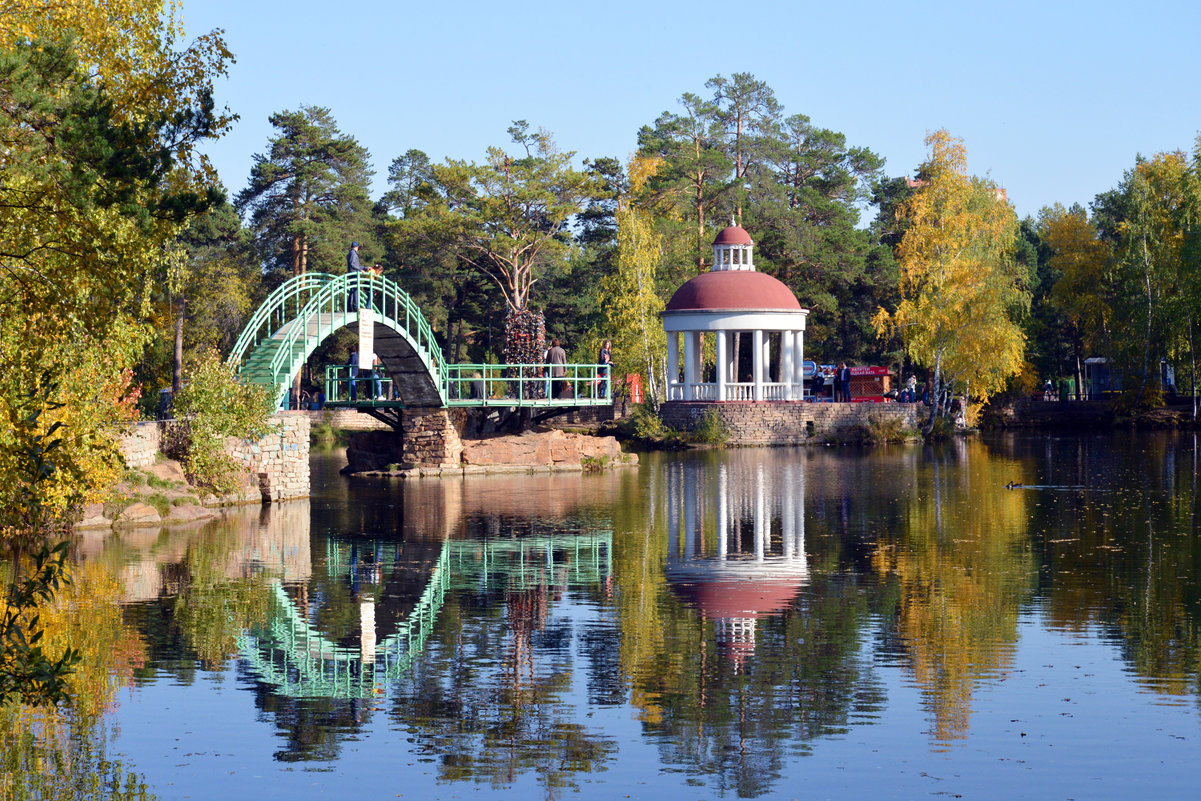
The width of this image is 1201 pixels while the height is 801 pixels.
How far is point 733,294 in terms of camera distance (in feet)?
191

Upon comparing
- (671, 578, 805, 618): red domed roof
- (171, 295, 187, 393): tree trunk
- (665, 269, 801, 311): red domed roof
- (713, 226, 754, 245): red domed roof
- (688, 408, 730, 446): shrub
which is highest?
(713, 226, 754, 245): red domed roof

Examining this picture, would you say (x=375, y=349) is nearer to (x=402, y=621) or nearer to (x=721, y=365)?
(x=721, y=365)

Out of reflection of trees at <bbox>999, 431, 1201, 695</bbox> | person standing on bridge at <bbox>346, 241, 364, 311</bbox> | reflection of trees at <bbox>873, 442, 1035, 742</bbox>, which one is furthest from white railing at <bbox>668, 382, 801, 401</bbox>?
reflection of trees at <bbox>873, 442, 1035, 742</bbox>

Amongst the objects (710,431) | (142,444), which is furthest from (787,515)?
(710,431)

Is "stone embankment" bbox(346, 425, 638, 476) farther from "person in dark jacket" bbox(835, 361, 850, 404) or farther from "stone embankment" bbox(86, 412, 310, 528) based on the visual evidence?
"person in dark jacket" bbox(835, 361, 850, 404)

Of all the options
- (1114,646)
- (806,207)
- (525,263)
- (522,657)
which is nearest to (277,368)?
(522,657)

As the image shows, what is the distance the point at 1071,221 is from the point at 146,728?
65774 mm

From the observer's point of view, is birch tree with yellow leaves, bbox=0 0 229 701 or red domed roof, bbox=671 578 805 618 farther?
red domed roof, bbox=671 578 805 618

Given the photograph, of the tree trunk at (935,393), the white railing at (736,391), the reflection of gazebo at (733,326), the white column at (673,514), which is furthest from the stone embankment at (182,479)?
the tree trunk at (935,393)

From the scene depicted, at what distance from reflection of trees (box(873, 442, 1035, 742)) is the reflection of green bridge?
4.51 metres

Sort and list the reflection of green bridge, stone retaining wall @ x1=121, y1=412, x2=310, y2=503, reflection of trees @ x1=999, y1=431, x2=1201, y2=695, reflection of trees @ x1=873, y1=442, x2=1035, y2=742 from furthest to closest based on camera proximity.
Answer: stone retaining wall @ x1=121, y1=412, x2=310, y2=503 < reflection of trees @ x1=999, y1=431, x2=1201, y2=695 < the reflection of green bridge < reflection of trees @ x1=873, y1=442, x2=1035, y2=742

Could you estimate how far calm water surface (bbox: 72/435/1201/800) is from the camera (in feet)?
34.0

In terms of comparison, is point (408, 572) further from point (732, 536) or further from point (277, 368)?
point (277, 368)

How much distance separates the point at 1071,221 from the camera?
7038cm
